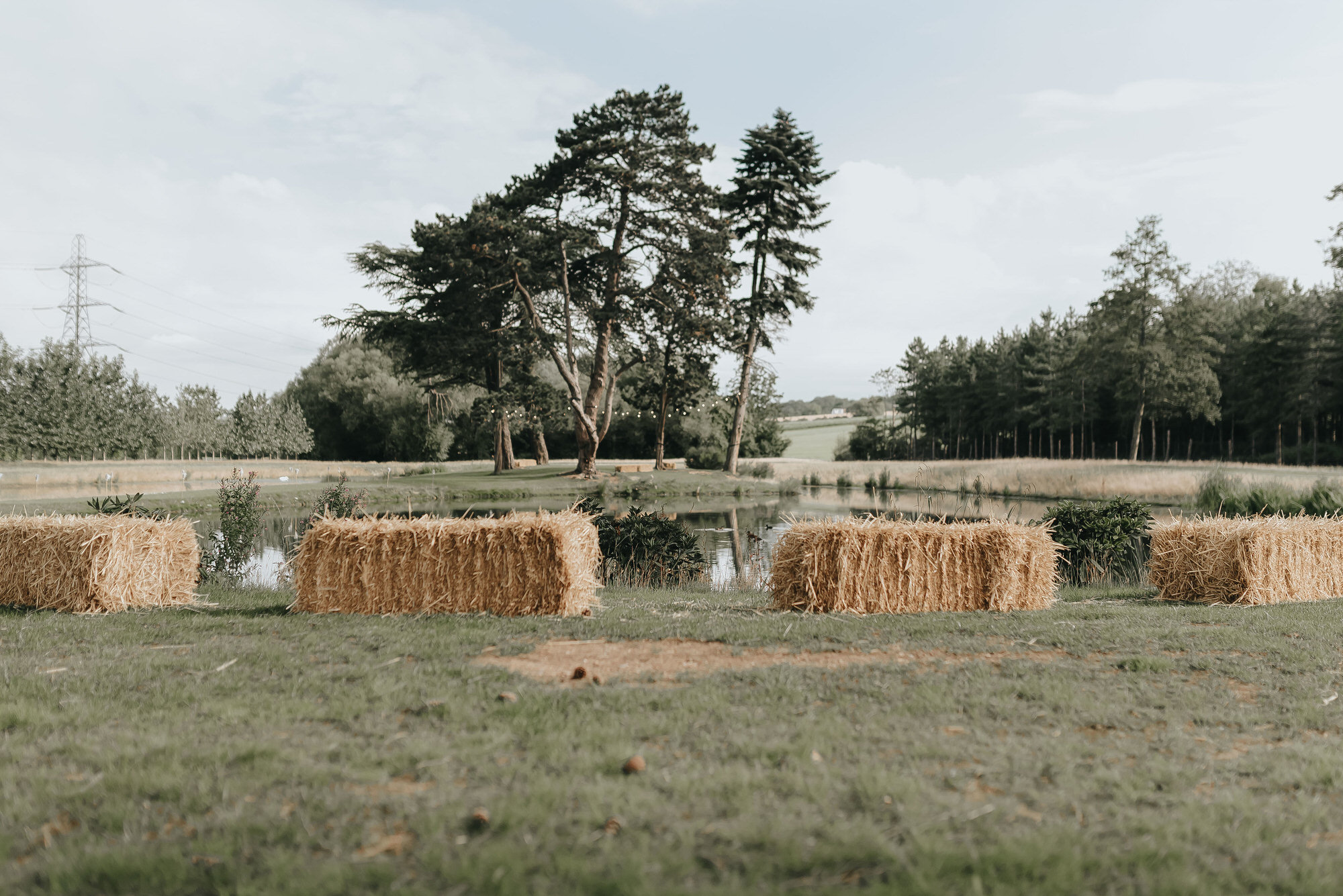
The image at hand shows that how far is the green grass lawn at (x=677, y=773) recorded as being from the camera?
8.73ft

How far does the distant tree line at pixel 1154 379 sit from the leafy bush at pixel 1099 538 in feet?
95.5

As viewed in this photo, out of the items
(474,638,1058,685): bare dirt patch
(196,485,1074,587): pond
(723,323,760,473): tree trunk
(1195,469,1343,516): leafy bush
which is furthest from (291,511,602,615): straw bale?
(723,323,760,473): tree trunk

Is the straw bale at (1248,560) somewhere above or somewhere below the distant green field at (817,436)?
below

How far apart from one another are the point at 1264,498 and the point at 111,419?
178 ft

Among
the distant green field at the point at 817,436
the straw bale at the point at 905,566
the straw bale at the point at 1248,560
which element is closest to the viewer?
the straw bale at the point at 905,566

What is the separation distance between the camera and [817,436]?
90.6 meters

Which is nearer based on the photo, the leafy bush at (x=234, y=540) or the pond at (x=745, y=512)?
the leafy bush at (x=234, y=540)

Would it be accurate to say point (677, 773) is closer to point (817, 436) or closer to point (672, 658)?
point (672, 658)

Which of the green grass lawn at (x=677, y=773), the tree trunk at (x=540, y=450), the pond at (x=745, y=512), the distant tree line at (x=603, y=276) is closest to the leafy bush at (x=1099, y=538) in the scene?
the pond at (x=745, y=512)

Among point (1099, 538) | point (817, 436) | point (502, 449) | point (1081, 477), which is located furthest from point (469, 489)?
point (817, 436)

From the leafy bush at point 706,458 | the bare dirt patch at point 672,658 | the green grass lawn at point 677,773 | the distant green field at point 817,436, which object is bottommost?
the bare dirt patch at point 672,658

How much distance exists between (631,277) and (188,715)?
2864 cm

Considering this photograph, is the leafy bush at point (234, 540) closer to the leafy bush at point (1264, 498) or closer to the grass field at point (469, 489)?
the grass field at point (469, 489)

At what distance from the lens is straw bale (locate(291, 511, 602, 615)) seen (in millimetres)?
7539
